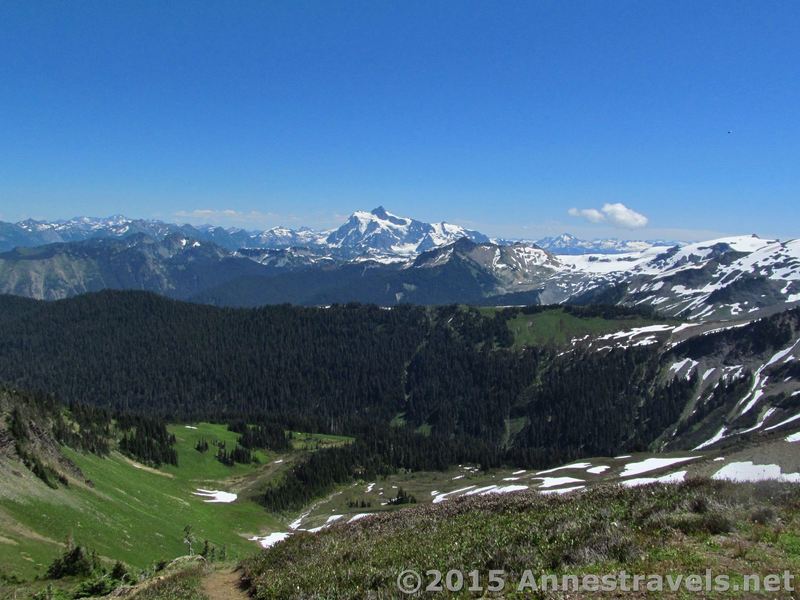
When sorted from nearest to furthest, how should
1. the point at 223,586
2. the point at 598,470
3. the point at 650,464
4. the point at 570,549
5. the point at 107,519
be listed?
the point at 570,549 → the point at 223,586 → the point at 107,519 → the point at 650,464 → the point at 598,470

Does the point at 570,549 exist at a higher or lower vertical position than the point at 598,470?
higher

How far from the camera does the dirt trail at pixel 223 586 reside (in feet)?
70.4

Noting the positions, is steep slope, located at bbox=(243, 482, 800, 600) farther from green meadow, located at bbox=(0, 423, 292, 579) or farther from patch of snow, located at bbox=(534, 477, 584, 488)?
patch of snow, located at bbox=(534, 477, 584, 488)

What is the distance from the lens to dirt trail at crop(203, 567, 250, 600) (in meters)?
21.5

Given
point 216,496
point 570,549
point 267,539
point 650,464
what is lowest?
point 216,496

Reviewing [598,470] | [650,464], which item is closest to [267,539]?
[598,470]

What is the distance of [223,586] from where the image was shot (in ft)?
75.5

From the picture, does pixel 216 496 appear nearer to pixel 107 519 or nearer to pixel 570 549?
pixel 107 519

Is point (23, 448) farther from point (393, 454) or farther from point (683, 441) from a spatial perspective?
point (683, 441)

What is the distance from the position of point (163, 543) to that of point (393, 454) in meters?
128

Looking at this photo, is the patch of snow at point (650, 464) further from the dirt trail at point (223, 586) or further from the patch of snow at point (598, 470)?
the dirt trail at point (223, 586)

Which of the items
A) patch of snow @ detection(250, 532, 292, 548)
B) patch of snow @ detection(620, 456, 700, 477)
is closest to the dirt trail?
patch of snow @ detection(250, 532, 292, 548)

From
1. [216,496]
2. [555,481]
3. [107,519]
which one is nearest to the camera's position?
[107,519]

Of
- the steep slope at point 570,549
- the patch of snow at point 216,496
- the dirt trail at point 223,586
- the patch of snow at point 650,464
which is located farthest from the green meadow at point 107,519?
the patch of snow at point 650,464
